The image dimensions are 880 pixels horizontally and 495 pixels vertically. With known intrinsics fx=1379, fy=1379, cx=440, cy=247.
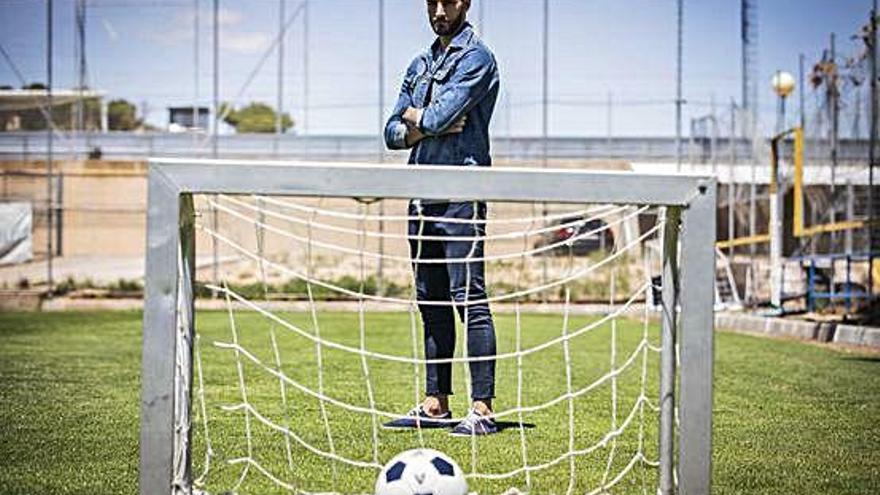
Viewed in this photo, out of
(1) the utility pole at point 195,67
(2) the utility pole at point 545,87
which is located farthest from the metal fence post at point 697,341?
(1) the utility pole at point 195,67

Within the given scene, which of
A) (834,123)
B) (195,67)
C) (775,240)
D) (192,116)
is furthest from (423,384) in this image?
(195,67)

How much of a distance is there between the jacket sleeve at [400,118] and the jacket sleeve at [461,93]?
0.41ft

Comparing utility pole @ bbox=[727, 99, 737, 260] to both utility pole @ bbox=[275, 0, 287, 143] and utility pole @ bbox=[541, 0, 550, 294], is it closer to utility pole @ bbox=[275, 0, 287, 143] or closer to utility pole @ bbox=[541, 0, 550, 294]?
utility pole @ bbox=[541, 0, 550, 294]

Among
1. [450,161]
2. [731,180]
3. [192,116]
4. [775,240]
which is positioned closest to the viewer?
[450,161]

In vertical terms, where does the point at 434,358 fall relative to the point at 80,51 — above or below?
below

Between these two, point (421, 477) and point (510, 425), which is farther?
point (510, 425)

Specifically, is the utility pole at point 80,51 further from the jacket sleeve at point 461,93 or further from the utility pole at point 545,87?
the jacket sleeve at point 461,93

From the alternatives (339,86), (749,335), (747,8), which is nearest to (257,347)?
(749,335)

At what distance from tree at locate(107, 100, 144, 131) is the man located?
1431cm

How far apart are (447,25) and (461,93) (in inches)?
11.7

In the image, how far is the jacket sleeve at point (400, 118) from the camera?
161 inches

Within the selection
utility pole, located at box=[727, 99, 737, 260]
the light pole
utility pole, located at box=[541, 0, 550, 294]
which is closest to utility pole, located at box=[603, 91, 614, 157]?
utility pole, located at box=[541, 0, 550, 294]

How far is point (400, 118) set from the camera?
4160mm

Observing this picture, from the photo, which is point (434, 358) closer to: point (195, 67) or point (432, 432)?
point (432, 432)
